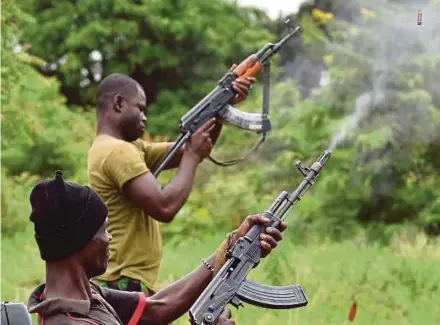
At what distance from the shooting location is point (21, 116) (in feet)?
30.3

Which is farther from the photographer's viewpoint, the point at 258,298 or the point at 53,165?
the point at 53,165

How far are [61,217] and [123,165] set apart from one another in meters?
1.55

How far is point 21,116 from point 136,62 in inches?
426

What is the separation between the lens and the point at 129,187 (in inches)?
165

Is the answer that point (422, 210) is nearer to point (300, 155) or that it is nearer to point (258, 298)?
point (300, 155)

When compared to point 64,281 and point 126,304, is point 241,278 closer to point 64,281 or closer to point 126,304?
point 126,304

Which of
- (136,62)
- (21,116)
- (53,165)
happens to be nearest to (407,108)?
(21,116)

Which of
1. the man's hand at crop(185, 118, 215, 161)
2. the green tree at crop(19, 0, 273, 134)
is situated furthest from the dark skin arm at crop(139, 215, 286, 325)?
the green tree at crop(19, 0, 273, 134)

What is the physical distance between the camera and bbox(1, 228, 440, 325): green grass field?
6.46 metres

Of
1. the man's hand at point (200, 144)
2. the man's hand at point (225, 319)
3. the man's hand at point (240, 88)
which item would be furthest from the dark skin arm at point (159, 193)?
the man's hand at point (225, 319)

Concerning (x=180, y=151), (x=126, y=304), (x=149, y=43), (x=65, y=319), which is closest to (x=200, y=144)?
(x=180, y=151)

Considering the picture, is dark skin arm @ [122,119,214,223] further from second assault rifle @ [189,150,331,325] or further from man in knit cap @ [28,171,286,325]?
man in knit cap @ [28,171,286,325]

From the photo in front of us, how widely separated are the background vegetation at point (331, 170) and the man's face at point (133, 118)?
7.10ft

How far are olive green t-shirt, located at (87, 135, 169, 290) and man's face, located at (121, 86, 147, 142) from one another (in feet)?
0.37
